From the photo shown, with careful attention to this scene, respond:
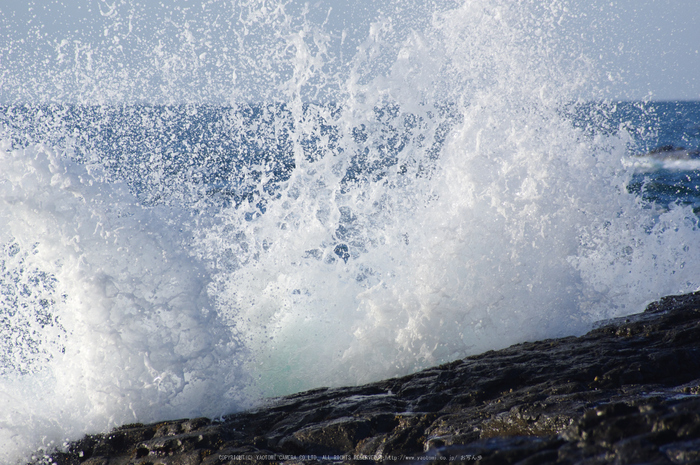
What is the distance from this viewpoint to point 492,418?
8.54ft

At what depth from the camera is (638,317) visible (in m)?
4.52

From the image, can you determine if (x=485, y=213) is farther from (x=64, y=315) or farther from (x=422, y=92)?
(x=64, y=315)

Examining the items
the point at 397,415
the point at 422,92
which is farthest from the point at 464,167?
the point at 397,415

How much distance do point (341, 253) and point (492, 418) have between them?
3934 millimetres

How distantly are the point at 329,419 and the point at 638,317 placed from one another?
3201 mm

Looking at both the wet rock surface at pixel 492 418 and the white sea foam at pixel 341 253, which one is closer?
the wet rock surface at pixel 492 418

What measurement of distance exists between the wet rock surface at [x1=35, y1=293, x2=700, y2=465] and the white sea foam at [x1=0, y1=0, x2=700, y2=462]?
0.60m

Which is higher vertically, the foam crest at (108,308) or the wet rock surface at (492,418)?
the foam crest at (108,308)

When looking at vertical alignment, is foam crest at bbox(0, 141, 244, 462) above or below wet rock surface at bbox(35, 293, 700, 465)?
above

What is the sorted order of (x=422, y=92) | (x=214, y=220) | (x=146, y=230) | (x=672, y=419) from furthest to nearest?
(x=422, y=92)
(x=214, y=220)
(x=146, y=230)
(x=672, y=419)

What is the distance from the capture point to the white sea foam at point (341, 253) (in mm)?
3779

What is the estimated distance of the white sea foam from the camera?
3.78 metres

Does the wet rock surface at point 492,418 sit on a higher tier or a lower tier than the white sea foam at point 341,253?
lower

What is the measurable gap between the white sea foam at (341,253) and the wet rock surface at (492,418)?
0.60 meters
